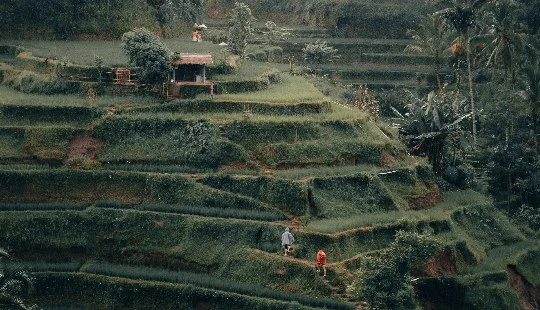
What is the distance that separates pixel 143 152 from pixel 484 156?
15.7 meters

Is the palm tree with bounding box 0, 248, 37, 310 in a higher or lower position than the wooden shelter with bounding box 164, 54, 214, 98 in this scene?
lower

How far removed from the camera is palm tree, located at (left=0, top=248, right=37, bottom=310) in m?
23.7

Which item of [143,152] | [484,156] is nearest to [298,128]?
[143,152]

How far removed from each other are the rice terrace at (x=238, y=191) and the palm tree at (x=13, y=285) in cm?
10

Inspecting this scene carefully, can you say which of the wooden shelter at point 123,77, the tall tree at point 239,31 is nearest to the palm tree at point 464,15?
the tall tree at point 239,31

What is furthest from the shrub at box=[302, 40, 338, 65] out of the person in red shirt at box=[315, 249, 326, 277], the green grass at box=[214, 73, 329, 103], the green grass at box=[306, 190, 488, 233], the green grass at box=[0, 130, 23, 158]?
the person in red shirt at box=[315, 249, 326, 277]

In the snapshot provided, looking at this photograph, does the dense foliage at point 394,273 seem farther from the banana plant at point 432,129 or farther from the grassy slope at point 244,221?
the banana plant at point 432,129

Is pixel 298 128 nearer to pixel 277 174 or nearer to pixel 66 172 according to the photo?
pixel 277 174

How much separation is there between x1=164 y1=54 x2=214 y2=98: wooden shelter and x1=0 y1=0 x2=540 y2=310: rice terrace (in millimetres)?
54

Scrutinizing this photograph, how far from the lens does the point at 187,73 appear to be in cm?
3491

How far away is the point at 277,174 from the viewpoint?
3091cm

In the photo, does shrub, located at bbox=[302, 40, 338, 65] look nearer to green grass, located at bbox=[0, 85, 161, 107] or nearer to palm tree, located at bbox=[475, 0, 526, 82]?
palm tree, located at bbox=[475, 0, 526, 82]

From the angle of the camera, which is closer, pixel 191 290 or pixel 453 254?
pixel 191 290

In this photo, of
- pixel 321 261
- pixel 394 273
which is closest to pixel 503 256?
pixel 394 273
